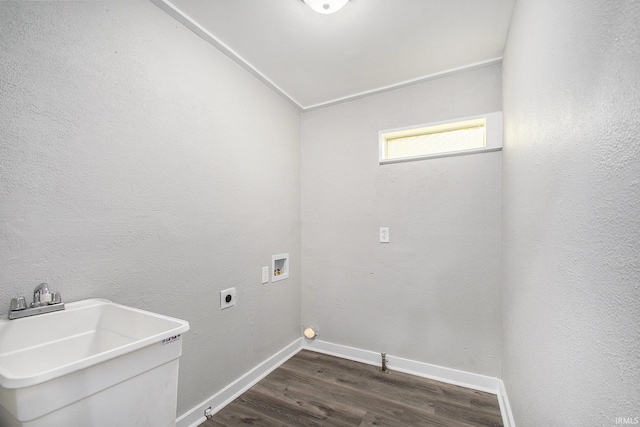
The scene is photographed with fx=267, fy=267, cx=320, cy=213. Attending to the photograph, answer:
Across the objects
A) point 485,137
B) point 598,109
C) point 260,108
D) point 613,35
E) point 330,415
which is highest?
point 260,108

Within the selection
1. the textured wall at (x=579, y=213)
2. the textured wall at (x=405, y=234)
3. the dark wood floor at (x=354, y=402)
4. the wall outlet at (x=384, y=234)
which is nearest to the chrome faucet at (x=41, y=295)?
the dark wood floor at (x=354, y=402)

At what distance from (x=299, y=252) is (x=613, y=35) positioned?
2.29 m

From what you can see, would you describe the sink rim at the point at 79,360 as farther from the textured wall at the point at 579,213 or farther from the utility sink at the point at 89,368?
the textured wall at the point at 579,213

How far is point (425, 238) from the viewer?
206cm

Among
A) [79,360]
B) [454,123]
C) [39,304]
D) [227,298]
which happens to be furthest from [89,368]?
[454,123]

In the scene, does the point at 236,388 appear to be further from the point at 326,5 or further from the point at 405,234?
the point at 326,5

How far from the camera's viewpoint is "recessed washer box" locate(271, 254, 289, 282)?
221 centimetres

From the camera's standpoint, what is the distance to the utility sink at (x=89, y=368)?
61cm

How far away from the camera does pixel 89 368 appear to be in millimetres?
687

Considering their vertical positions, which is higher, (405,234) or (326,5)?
(326,5)

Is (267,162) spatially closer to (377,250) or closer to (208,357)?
(377,250)

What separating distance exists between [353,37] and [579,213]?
1.53 meters

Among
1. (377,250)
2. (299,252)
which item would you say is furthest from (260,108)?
(377,250)

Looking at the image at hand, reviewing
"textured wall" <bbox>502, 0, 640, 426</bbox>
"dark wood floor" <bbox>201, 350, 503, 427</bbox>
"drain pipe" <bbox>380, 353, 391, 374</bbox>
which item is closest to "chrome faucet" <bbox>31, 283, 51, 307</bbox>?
"dark wood floor" <bbox>201, 350, 503, 427</bbox>
